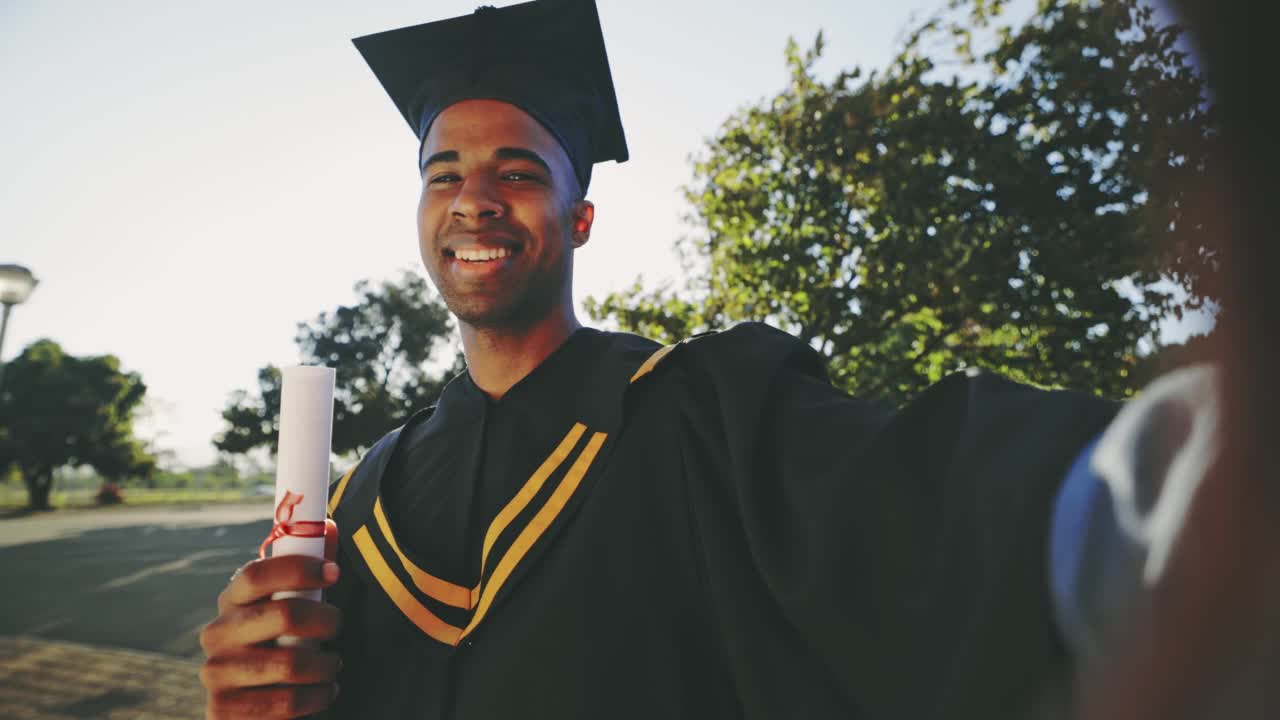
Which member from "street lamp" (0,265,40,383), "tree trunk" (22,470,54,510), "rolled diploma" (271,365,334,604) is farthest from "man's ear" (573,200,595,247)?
"tree trunk" (22,470,54,510)

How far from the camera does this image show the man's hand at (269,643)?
3.45 ft

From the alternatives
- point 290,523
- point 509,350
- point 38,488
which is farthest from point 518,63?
point 38,488

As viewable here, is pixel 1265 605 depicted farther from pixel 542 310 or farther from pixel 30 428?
pixel 30 428

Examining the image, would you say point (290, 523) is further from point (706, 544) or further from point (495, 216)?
point (495, 216)

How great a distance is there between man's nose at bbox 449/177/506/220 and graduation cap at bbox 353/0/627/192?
304mm

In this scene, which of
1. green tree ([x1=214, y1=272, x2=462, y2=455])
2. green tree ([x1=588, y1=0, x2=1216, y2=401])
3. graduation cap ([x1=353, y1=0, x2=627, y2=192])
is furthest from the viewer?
green tree ([x1=214, y1=272, x2=462, y2=455])

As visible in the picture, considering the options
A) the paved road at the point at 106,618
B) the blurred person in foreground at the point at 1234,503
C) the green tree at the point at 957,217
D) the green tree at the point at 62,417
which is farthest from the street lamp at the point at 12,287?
the green tree at the point at 62,417

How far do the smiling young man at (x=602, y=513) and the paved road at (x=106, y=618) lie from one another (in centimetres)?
549

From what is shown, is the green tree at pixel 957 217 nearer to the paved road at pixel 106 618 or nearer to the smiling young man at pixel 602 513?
the smiling young man at pixel 602 513

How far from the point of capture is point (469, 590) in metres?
1.35

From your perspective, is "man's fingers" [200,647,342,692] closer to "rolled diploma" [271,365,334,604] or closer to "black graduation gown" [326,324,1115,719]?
"rolled diploma" [271,365,334,604]

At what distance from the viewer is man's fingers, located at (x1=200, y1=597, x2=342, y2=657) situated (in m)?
1.05

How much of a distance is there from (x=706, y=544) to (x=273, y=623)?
744 millimetres

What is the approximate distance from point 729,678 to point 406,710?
659 mm
